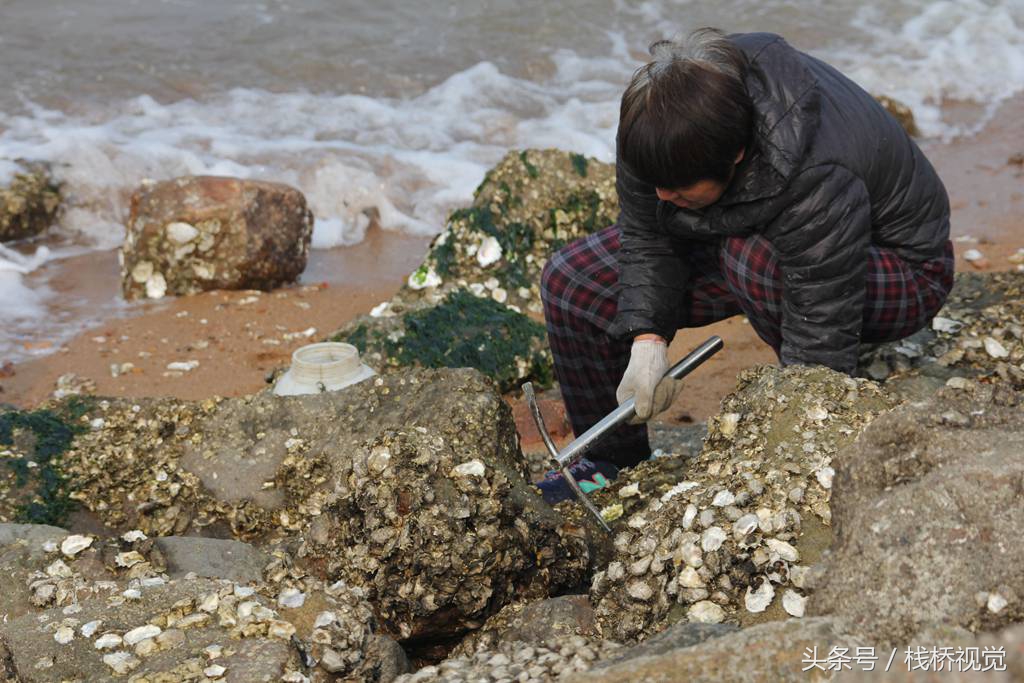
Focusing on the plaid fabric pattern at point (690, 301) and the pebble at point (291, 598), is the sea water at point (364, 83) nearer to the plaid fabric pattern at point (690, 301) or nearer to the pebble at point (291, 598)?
the plaid fabric pattern at point (690, 301)

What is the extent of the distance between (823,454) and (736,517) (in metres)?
0.30

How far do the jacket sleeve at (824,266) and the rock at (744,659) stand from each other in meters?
1.41

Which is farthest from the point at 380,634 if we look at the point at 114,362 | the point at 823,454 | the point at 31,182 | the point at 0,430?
the point at 31,182

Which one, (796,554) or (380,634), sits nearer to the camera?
(796,554)

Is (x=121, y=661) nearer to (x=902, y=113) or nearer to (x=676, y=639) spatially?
(x=676, y=639)

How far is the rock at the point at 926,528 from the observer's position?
6.07 feet

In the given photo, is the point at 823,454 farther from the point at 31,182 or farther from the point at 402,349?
the point at 31,182

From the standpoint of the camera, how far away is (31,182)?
7.61m

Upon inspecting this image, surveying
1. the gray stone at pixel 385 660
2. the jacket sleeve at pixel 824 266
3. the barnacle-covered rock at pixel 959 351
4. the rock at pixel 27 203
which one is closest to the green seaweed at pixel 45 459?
the gray stone at pixel 385 660

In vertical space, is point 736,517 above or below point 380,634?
above

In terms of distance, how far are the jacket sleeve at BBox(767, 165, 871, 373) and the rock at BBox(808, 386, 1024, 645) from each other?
32.9 inches

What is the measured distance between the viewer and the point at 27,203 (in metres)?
7.38

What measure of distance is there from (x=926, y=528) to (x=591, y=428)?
4.26 ft

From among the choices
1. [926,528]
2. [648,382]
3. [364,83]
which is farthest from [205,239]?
[364,83]
